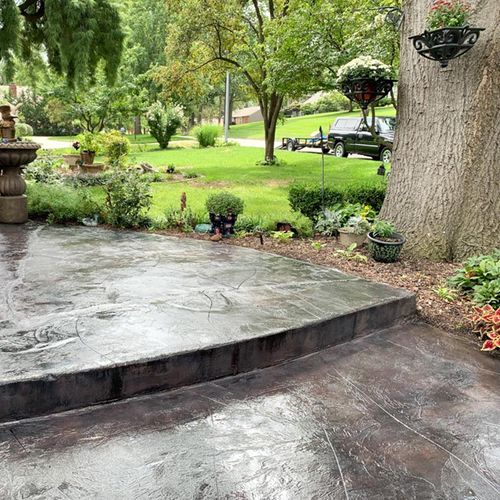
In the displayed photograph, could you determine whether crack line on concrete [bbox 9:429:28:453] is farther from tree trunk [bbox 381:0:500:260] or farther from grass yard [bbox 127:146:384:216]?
grass yard [bbox 127:146:384:216]

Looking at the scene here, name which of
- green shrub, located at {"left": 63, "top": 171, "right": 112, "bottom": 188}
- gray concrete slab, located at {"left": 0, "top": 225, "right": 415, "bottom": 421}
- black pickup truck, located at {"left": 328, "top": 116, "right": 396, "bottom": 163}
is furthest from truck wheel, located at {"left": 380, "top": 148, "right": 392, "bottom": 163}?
gray concrete slab, located at {"left": 0, "top": 225, "right": 415, "bottom": 421}

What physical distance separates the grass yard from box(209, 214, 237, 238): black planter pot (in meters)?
0.89

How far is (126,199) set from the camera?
5.84m

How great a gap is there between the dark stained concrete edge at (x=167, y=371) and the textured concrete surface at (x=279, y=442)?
0.17 feet

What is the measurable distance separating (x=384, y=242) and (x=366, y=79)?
1.58 metres

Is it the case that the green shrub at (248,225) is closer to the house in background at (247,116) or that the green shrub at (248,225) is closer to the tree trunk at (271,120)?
the tree trunk at (271,120)

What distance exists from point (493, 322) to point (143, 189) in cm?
407

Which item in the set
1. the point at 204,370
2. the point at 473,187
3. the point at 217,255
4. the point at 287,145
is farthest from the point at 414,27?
the point at 287,145

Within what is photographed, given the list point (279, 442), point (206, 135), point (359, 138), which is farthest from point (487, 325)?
point (206, 135)

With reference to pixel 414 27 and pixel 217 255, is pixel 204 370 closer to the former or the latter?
pixel 217 255

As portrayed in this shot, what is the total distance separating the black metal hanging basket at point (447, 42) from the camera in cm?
412

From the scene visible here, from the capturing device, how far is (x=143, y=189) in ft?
19.4

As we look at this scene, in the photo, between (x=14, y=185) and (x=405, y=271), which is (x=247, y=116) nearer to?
(x=14, y=185)

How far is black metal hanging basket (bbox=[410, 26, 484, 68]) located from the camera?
13.5 feet
